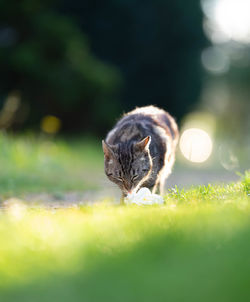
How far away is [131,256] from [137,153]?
266cm

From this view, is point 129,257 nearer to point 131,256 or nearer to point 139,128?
point 131,256

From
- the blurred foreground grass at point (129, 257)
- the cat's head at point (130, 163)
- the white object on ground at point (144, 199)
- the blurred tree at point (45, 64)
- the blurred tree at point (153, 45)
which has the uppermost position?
the blurred tree at point (153, 45)

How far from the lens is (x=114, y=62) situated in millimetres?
18578

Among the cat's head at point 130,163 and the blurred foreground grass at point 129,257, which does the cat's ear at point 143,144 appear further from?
the blurred foreground grass at point 129,257

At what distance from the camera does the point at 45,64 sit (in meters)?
15.5

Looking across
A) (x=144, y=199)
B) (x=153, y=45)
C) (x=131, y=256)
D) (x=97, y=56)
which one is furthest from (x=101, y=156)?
(x=131, y=256)

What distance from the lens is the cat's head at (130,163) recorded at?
5.01 metres

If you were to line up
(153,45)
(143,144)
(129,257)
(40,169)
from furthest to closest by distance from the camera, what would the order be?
1. (153,45)
2. (40,169)
3. (143,144)
4. (129,257)

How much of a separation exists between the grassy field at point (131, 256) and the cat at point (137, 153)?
1278 mm

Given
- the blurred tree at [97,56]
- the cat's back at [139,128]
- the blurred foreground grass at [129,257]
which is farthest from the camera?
the blurred tree at [97,56]

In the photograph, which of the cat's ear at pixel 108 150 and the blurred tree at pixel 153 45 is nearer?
the cat's ear at pixel 108 150

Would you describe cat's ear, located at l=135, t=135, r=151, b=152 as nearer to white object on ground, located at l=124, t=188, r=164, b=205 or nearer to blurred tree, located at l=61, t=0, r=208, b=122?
white object on ground, located at l=124, t=188, r=164, b=205

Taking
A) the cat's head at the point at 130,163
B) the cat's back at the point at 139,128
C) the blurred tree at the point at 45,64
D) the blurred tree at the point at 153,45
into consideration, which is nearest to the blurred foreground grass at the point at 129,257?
the cat's head at the point at 130,163

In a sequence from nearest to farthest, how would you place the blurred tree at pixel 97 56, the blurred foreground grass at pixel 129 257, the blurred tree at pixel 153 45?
the blurred foreground grass at pixel 129 257, the blurred tree at pixel 97 56, the blurred tree at pixel 153 45
